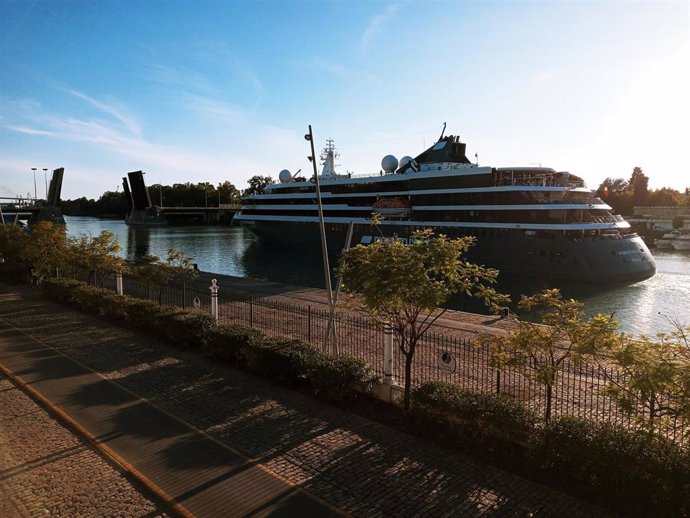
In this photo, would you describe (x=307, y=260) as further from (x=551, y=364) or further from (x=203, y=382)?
(x=551, y=364)

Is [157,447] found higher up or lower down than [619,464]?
lower down

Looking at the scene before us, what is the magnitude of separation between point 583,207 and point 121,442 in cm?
4046

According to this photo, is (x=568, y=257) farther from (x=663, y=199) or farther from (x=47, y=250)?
(x=663, y=199)

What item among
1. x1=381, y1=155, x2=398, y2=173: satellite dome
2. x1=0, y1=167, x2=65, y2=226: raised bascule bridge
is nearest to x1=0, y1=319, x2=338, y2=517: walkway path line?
x1=381, y1=155, x2=398, y2=173: satellite dome

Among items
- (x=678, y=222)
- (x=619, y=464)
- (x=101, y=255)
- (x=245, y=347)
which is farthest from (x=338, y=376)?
(x=678, y=222)

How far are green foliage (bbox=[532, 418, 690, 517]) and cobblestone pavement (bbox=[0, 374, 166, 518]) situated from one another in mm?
5103

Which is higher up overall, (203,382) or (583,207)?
(583,207)

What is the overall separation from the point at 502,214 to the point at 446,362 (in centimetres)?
3711

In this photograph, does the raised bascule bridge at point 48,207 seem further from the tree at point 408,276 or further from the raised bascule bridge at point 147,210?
the tree at point 408,276

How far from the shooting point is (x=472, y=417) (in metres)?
7.55

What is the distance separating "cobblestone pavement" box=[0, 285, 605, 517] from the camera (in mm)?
6113

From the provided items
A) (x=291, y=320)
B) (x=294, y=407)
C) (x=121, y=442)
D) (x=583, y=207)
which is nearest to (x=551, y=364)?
(x=294, y=407)

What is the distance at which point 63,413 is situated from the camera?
8.73m

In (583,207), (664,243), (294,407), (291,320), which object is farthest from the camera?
(664,243)
